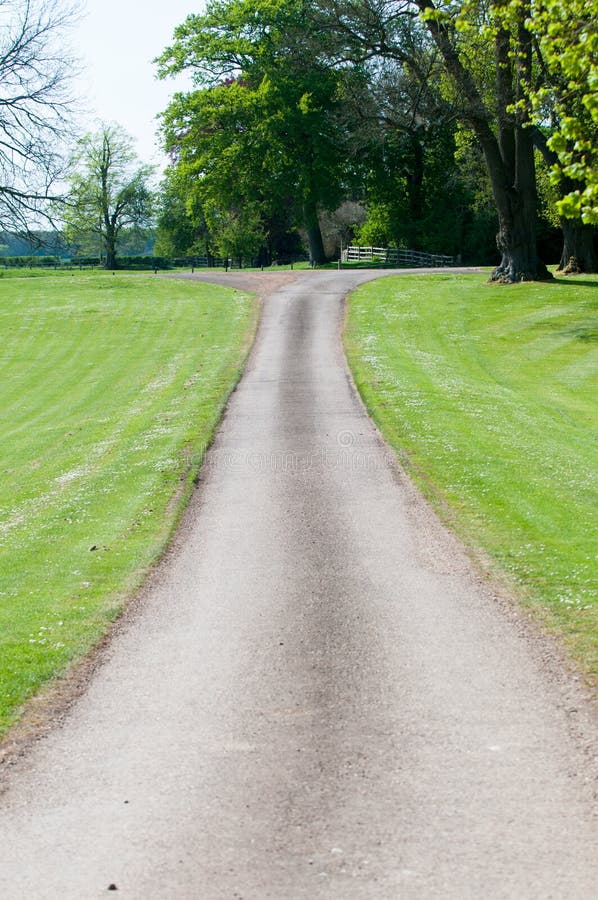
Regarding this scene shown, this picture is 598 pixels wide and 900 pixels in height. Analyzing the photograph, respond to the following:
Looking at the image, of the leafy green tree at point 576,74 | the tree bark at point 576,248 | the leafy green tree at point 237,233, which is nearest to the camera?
the leafy green tree at point 576,74

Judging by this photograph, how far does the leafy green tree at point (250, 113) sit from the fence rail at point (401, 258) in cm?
1188

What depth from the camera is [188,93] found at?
2685 inches

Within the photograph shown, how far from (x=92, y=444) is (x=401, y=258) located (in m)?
60.1

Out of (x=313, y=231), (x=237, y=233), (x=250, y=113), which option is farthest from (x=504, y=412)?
(x=237, y=233)

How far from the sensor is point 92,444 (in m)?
23.0

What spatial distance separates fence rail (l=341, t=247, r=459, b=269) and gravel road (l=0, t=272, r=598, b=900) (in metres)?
65.0

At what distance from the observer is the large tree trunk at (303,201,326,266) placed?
71000mm

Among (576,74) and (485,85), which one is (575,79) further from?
(485,85)

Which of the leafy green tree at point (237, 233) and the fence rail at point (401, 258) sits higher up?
the leafy green tree at point (237, 233)

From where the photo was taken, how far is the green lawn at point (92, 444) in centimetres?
1092

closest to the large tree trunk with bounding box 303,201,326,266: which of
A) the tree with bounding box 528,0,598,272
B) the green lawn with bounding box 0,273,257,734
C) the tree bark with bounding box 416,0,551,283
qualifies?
the green lawn with bounding box 0,273,257,734

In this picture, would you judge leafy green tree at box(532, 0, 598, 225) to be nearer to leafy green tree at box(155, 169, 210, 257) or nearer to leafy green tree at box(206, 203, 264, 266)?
leafy green tree at box(206, 203, 264, 266)

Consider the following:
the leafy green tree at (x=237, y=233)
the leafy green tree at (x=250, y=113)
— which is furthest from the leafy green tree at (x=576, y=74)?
the leafy green tree at (x=237, y=233)

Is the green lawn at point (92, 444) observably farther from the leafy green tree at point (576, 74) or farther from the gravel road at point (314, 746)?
the leafy green tree at point (576, 74)
